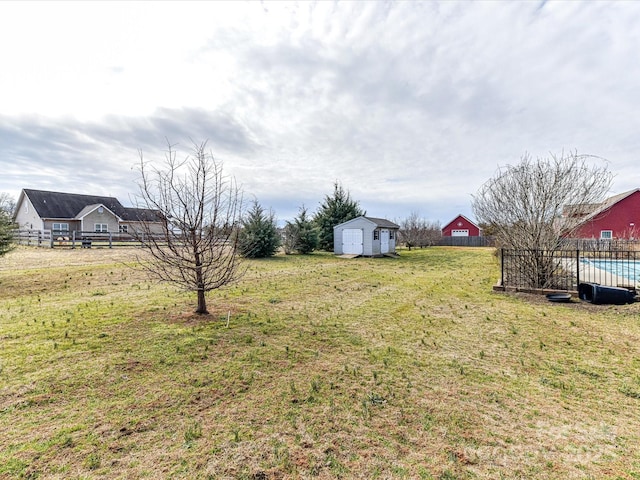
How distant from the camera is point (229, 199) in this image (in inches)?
209

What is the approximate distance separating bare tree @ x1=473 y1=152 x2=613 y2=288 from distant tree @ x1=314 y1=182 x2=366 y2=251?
1582 centimetres

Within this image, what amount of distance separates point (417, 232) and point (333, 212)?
1272 centimetres

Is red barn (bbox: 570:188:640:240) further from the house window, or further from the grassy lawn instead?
the house window

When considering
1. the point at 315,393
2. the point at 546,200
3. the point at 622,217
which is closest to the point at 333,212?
the point at 546,200

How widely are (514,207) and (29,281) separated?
49.0ft

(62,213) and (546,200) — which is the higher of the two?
(62,213)

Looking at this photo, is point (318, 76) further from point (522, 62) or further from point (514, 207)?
point (514, 207)

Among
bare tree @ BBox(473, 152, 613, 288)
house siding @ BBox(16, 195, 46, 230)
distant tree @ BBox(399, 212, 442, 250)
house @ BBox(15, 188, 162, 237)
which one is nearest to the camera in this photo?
bare tree @ BBox(473, 152, 613, 288)

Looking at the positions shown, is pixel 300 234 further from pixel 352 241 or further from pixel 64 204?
pixel 64 204

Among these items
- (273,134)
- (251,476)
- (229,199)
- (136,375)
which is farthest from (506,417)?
(273,134)

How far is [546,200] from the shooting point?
8.31 metres

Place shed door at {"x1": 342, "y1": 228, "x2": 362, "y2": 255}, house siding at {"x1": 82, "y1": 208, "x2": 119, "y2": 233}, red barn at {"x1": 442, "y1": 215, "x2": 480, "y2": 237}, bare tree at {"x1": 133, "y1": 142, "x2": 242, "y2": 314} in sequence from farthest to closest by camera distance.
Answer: red barn at {"x1": 442, "y1": 215, "x2": 480, "y2": 237} < house siding at {"x1": 82, "y1": 208, "x2": 119, "y2": 233} < shed door at {"x1": 342, "y1": 228, "x2": 362, "y2": 255} < bare tree at {"x1": 133, "y1": 142, "x2": 242, "y2": 314}

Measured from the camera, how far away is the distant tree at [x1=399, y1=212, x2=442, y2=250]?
32.4 meters

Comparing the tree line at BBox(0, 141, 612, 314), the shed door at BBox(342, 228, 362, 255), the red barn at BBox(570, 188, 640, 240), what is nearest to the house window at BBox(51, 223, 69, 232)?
the tree line at BBox(0, 141, 612, 314)
